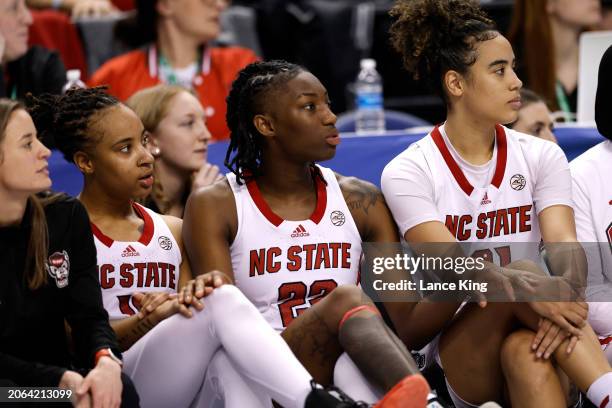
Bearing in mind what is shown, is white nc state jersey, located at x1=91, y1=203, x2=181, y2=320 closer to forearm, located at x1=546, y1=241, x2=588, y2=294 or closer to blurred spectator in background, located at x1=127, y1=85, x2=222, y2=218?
blurred spectator in background, located at x1=127, y1=85, x2=222, y2=218

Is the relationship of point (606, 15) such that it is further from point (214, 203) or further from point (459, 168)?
point (214, 203)

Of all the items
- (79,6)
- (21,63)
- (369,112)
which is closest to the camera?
(21,63)

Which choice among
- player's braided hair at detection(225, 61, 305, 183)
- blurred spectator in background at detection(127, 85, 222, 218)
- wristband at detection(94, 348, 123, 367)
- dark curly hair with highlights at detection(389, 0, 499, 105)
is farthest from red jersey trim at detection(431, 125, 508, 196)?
wristband at detection(94, 348, 123, 367)

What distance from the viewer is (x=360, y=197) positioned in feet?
12.1

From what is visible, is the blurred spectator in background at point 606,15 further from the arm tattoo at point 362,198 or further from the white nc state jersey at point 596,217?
the arm tattoo at point 362,198

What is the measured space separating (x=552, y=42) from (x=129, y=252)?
2.81 meters

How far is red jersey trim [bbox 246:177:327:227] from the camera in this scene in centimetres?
361

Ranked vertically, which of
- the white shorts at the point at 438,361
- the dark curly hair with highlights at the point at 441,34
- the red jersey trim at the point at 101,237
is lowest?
the white shorts at the point at 438,361

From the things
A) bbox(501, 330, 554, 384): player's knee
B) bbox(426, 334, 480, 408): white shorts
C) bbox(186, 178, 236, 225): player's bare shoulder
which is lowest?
bbox(426, 334, 480, 408): white shorts

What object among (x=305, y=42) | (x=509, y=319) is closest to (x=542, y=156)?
(x=509, y=319)

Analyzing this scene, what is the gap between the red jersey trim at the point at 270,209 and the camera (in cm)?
361

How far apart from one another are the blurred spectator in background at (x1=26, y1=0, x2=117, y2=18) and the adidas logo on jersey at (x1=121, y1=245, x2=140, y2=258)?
3.00 meters

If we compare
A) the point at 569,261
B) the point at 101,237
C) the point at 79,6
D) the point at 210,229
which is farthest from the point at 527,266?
the point at 79,6

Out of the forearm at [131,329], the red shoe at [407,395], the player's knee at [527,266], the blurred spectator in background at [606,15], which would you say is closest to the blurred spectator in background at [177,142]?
the forearm at [131,329]
